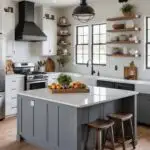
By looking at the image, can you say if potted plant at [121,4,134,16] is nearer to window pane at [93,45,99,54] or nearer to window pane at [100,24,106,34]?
window pane at [100,24,106,34]

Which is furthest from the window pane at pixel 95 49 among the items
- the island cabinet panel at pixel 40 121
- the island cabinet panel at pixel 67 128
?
the island cabinet panel at pixel 67 128

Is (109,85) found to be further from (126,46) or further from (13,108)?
(13,108)

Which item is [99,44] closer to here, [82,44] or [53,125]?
[82,44]

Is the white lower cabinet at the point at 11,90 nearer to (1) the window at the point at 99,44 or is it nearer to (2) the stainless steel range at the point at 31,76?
(2) the stainless steel range at the point at 31,76

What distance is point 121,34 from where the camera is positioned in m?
6.71

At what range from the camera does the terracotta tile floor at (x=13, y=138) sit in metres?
4.39

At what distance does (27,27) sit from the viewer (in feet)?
23.0

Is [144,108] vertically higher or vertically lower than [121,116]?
lower

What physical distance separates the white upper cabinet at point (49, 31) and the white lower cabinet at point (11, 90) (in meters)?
1.43

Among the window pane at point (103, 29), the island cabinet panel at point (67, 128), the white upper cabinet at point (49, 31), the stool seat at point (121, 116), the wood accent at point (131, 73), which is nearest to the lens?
the island cabinet panel at point (67, 128)

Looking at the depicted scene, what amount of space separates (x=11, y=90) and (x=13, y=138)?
176cm

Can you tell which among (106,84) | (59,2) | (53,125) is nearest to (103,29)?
(59,2)

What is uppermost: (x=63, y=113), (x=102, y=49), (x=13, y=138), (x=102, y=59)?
(x=102, y=49)

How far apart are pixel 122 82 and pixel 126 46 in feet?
3.72
